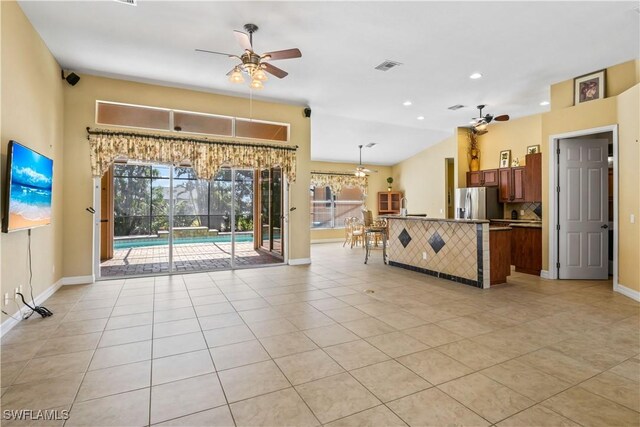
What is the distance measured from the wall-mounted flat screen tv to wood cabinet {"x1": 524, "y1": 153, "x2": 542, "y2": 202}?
7.93 m

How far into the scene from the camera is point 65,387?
2258 millimetres

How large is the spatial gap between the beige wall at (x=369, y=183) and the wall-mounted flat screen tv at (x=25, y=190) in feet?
25.0

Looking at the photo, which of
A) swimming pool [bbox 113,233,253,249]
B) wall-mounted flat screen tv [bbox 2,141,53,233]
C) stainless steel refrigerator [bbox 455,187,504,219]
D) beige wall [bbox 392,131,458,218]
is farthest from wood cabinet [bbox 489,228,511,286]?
wall-mounted flat screen tv [bbox 2,141,53,233]

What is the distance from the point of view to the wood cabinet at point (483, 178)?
25.6 ft

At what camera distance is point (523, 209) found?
7.53 metres

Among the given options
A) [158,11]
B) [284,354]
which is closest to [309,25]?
[158,11]

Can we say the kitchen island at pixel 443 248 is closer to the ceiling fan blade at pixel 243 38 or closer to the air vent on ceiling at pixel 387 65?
the air vent on ceiling at pixel 387 65

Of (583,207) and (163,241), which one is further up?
(583,207)

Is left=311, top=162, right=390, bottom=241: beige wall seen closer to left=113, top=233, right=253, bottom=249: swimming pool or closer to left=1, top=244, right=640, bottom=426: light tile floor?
left=113, top=233, right=253, bottom=249: swimming pool

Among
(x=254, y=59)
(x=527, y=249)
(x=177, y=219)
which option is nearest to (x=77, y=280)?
(x=177, y=219)

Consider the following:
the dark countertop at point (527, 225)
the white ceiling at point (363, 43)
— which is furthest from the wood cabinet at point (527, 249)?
the white ceiling at point (363, 43)

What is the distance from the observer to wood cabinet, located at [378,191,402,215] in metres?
11.5

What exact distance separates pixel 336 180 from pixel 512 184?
531cm

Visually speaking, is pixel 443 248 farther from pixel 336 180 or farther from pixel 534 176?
pixel 336 180
